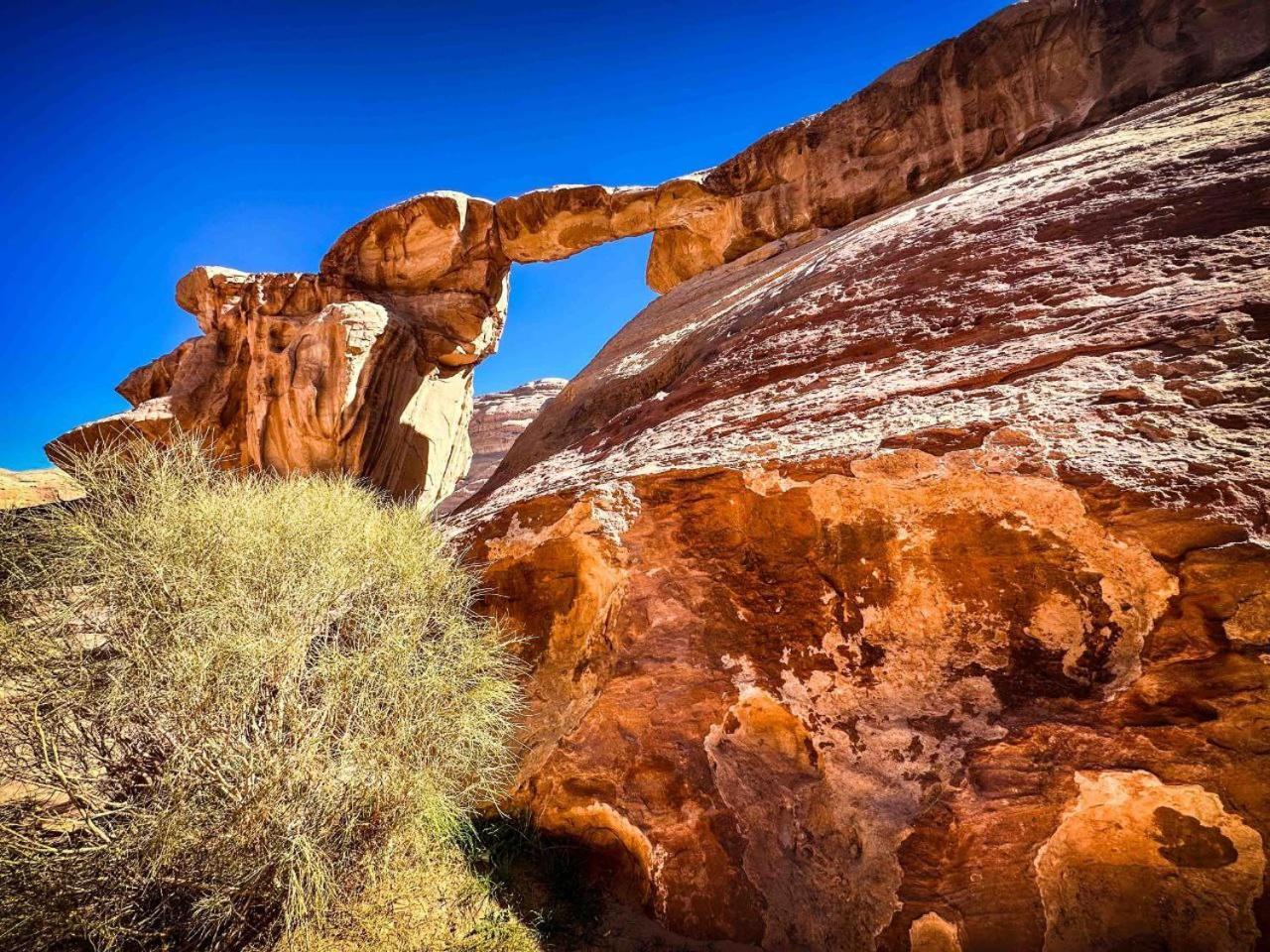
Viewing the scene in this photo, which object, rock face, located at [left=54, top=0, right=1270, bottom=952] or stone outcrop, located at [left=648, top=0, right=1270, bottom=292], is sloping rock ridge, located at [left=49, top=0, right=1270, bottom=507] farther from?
rock face, located at [left=54, top=0, right=1270, bottom=952]

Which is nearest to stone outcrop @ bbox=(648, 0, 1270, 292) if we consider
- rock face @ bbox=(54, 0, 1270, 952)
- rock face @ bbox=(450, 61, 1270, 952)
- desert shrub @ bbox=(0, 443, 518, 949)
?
rock face @ bbox=(54, 0, 1270, 952)

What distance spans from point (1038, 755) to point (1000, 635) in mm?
489

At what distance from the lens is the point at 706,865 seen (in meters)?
2.83

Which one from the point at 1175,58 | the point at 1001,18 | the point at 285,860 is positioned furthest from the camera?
the point at 1001,18

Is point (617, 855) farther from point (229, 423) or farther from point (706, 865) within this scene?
point (229, 423)

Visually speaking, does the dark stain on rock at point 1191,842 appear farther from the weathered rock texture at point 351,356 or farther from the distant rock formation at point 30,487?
the distant rock formation at point 30,487

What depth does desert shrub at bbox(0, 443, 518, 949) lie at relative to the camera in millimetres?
2615

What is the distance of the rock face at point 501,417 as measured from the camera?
24312 mm

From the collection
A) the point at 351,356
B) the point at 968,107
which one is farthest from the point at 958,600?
the point at 351,356

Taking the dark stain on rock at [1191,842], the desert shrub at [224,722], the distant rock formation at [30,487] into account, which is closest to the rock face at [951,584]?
the dark stain on rock at [1191,842]

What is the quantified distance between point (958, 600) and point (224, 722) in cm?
392

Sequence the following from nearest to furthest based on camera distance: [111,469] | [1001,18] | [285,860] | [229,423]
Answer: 1. [285,860]
2. [111,469]
3. [1001,18]
4. [229,423]

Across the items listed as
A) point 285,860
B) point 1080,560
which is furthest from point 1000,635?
point 285,860

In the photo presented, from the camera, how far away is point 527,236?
45.1ft
